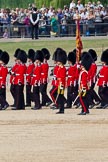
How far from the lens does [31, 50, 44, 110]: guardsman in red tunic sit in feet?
81.3

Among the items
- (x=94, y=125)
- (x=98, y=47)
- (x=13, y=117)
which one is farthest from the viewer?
(x=98, y=47)

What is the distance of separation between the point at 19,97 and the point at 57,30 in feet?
59.0

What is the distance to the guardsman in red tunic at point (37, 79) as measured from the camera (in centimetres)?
2480

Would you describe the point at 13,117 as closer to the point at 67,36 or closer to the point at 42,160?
the point at 42,160

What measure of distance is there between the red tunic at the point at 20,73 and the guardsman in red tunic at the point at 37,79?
0.29 meters

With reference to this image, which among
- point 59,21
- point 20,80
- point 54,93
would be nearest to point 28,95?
point 20,80

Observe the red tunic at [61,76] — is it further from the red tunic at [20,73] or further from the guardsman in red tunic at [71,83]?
the red tunic at [20,73]

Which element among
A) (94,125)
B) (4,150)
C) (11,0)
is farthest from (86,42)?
(4,150)

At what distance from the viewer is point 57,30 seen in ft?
141

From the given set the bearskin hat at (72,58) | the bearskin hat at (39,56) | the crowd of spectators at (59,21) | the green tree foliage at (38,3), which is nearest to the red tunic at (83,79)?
the bearskin hat at (39,56)

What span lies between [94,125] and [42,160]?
4.29 meters

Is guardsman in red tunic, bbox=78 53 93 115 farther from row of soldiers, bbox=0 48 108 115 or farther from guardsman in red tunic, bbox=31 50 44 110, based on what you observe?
guardsman in red tunic, bbox=31 50 44 110

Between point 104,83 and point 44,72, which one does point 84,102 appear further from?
point 44,72

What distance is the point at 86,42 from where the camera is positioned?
4175cm
